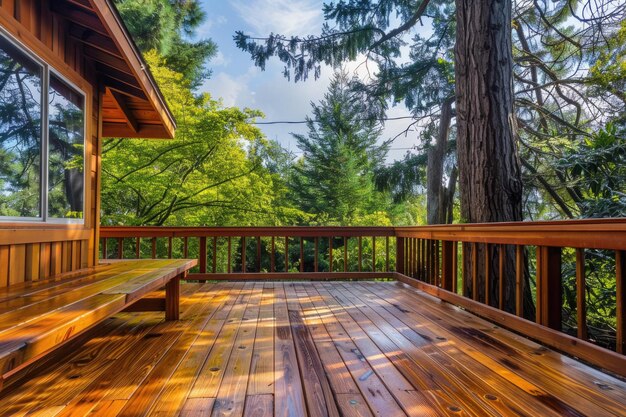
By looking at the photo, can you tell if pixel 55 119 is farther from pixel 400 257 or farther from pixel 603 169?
pixel 603 169

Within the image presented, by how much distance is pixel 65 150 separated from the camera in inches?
98.6

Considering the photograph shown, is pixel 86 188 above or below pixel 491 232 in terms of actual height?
above

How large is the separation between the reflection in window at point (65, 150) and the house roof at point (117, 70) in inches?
15.4

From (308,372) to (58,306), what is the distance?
1.17 m

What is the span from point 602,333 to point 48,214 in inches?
218

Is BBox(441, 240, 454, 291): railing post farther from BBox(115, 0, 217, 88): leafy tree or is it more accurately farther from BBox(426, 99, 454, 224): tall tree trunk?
BBox(115, 0, 217, 88): leafy tree

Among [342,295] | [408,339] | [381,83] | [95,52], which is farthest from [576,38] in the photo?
[95,52]

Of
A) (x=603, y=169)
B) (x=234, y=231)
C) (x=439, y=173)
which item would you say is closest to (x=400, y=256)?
(x=234, y=231)

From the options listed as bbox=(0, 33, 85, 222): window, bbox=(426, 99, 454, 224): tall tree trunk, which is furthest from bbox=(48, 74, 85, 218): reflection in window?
bbox=(426, 99, 454, 224): tall tree trunk

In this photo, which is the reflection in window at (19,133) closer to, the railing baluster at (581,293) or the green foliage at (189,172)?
the railing baluster at (581,293)

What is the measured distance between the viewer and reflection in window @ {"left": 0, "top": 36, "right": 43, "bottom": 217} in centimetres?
193

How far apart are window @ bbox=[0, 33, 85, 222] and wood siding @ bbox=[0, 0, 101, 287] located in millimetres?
75

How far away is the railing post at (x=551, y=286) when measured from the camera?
7.02ft

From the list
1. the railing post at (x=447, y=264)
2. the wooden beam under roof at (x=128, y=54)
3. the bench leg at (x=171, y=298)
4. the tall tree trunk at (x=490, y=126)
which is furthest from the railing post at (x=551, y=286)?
the wooden beam under roof at (x=128, y=54)
